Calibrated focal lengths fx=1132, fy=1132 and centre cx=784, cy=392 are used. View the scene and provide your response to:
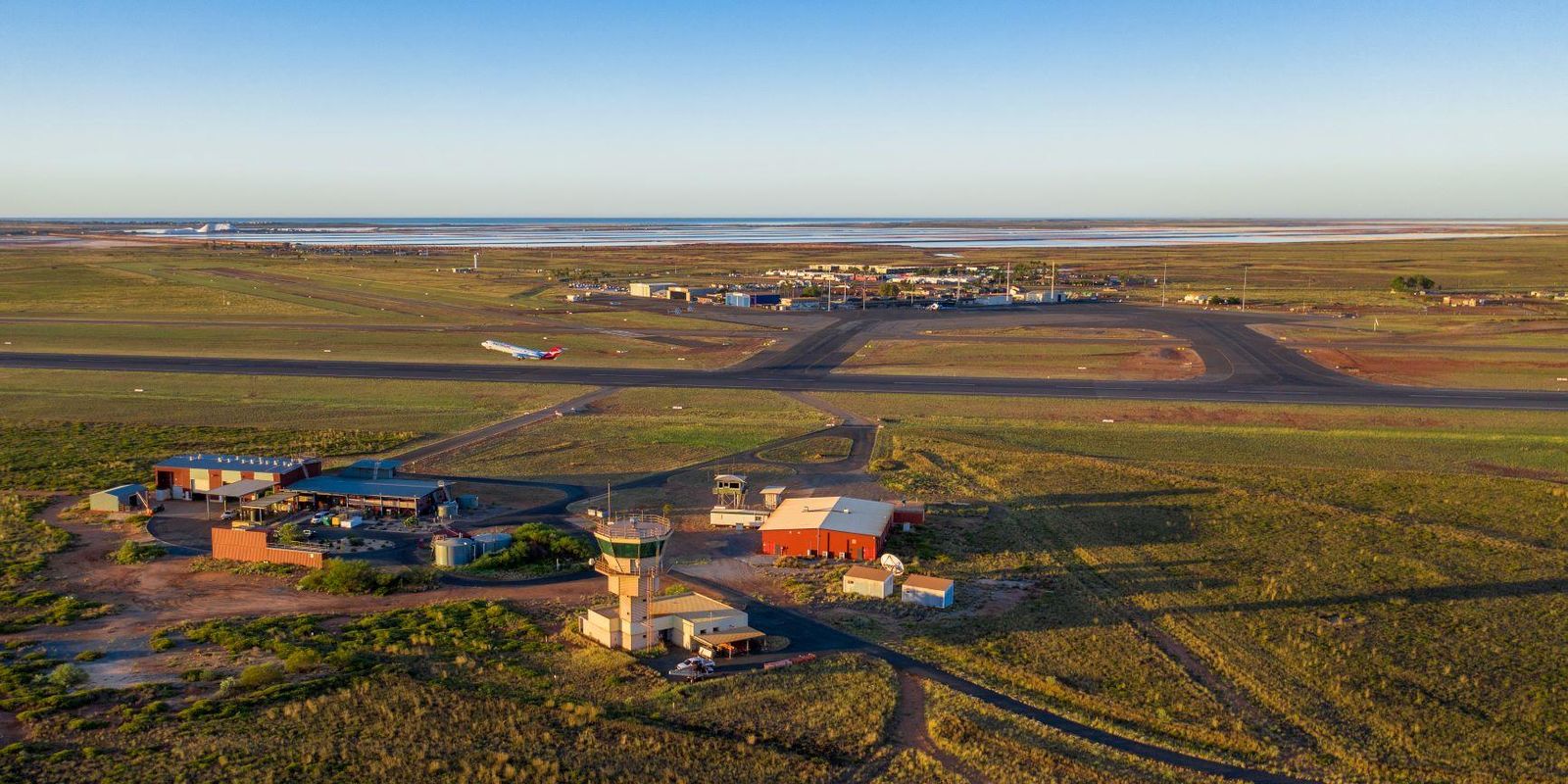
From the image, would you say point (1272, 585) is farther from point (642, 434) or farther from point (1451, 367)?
point (1451, 367)

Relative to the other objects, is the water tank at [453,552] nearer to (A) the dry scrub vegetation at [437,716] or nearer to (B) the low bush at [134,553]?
(A) the dry scrub vegetation at [437,716]

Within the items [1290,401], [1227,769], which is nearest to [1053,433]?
[1290,401]

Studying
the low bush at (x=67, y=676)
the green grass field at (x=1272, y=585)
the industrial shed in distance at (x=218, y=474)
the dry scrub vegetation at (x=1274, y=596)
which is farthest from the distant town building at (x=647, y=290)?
the low bush at (x=67, y=676)

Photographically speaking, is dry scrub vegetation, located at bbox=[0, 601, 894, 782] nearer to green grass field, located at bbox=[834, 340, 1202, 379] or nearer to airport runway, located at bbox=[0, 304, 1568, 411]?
airport runway, located at bbox=[0, 304, 1568, 411]

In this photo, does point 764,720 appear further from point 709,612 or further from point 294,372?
point 294,372

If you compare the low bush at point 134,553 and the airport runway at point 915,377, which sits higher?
the airport runway at point 915,377

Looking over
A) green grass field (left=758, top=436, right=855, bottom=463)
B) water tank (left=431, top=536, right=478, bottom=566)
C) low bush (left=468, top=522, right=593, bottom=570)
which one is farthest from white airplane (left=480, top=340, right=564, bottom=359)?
water tank (left=431, top=536, right=478, bottom=566)
